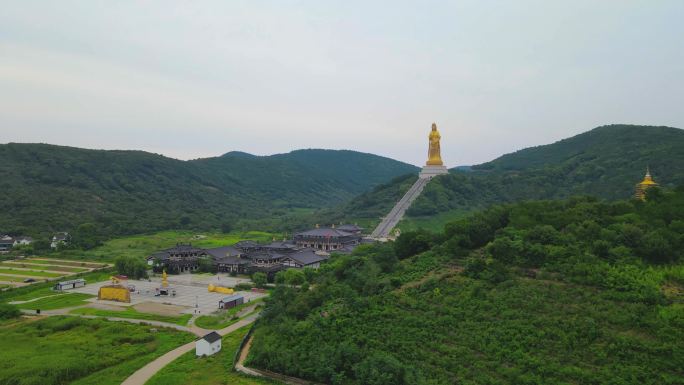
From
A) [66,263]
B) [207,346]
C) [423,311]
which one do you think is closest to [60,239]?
[66,263]

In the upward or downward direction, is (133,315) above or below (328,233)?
below

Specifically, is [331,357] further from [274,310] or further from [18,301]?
[18,301]

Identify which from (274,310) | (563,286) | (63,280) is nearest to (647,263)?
(563,286)

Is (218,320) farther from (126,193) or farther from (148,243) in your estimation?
(126,193)

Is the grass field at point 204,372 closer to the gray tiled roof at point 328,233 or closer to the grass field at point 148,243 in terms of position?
the gray tiled roof at point 328,233

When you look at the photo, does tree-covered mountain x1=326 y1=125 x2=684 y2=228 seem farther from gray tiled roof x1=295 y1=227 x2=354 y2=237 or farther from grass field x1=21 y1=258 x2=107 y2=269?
grass field x1=21 y1=258 x2=107 y2=269

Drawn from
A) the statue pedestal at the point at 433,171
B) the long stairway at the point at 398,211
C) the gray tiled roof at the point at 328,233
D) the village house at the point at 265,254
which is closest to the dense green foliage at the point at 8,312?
the village house at the point at 265,254
